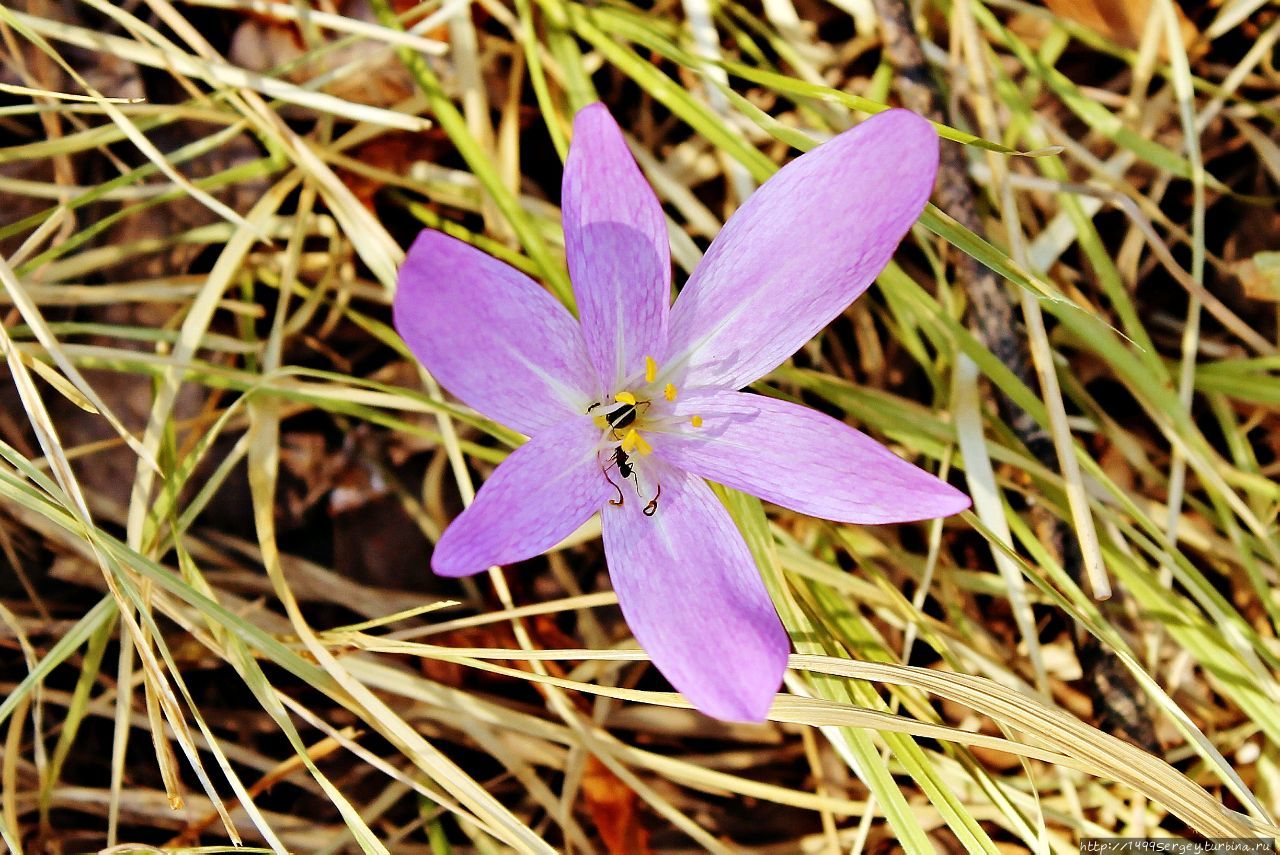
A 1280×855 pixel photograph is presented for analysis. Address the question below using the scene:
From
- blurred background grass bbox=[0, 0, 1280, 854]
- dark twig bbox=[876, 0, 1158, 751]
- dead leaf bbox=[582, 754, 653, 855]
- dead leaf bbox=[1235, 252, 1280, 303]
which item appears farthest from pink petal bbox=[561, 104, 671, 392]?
dead leaf bbox=[1235, 252, 1280, 303]

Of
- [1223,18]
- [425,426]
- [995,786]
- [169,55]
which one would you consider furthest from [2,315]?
[1223,18]

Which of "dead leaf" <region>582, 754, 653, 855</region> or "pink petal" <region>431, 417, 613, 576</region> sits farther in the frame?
"dead leaf" <region>582, 754, 653, 855</region>

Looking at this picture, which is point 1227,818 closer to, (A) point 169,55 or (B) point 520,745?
(B) point 520,745

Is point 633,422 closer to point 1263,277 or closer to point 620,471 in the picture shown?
point 620,471

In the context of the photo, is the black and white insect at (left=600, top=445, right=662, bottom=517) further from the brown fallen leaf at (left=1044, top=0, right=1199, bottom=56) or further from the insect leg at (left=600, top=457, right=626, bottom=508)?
the brown fallen leaf at (left=1044, top=0, right=1199, bottom=56)

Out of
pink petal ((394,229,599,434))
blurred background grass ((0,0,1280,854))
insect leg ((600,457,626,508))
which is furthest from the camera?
blurred background grass ((0,0,1280,854))

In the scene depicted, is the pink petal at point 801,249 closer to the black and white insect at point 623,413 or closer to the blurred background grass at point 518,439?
the black and white insect at point 623,413

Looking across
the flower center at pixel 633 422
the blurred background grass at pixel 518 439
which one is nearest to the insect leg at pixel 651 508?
the flower center at pixel 633 422
